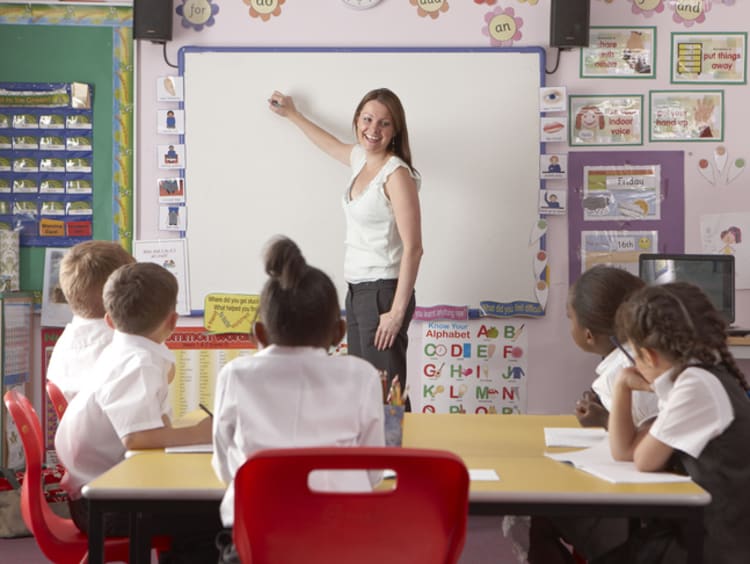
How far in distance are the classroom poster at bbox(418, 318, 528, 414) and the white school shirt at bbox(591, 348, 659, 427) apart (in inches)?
69.4

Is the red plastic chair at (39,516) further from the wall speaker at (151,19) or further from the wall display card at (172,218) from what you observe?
the wall speaker at (151,19)

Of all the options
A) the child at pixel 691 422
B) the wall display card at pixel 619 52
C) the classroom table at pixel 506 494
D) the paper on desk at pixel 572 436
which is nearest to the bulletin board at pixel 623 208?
the wall display card at pixel 619 52

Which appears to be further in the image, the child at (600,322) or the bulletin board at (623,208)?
the bulletin board at (623,208)

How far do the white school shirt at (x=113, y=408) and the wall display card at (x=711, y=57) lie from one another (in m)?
2.95

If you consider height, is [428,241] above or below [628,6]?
below

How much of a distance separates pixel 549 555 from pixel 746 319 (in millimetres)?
2266

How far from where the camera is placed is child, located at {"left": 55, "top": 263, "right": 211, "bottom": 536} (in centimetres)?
204

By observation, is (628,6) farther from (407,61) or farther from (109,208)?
(109,208)

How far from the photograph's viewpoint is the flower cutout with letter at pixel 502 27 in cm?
418

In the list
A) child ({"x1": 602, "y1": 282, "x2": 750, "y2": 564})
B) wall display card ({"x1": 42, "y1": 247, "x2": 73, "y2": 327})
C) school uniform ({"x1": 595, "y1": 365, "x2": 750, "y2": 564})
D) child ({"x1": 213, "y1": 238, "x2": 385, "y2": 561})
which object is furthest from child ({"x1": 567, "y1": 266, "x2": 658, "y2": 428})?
wall display card ({"x1": 42, "y1": 247, "x2": 73, "y2": 327})

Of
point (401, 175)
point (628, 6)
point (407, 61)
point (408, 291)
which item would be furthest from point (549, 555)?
point (628, 6)

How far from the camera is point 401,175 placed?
11.6 ft

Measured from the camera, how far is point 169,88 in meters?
4.21

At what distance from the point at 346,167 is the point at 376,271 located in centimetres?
74
